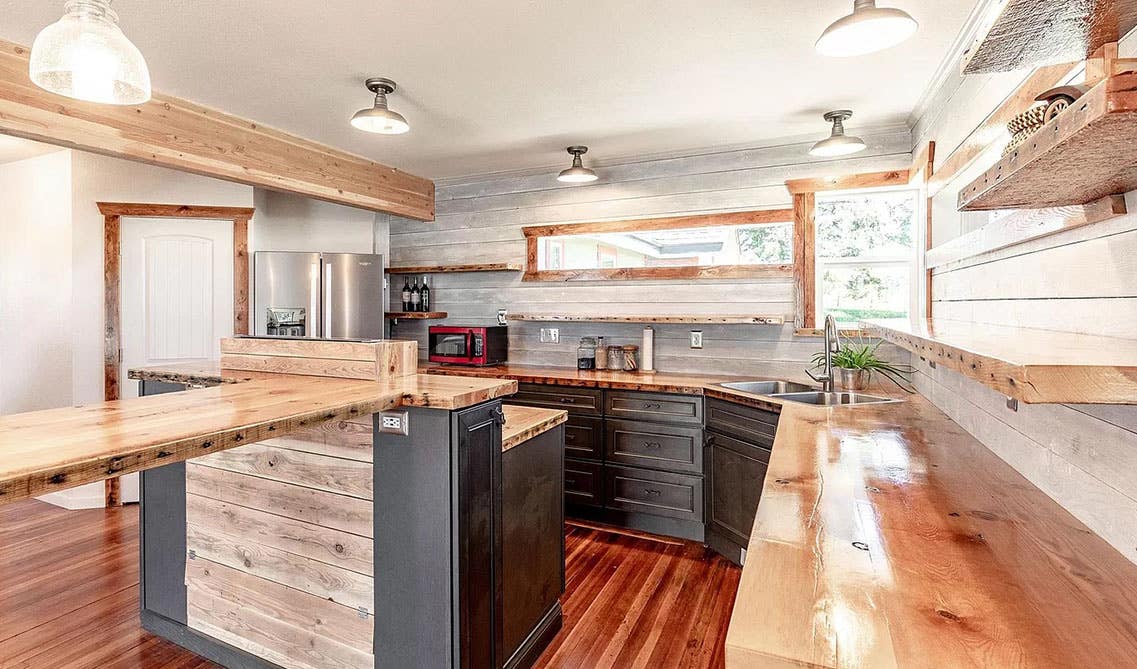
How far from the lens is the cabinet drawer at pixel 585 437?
11.9 ft

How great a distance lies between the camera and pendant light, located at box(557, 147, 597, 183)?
12.3 feet

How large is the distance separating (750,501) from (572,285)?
2.07m

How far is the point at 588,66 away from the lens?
261 centimetres

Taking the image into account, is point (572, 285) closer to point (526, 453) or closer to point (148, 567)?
point (526, 453)

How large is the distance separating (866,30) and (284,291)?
4.01 metres

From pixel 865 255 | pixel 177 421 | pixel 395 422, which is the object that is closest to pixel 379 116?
pixel 395 422

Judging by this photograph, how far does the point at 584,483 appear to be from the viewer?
367cm

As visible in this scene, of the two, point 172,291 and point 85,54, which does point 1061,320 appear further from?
point 172,291

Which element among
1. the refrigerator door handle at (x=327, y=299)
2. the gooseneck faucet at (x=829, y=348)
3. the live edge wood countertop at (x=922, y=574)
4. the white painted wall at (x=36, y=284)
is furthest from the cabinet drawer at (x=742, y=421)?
the white painted wall at (x=36, y=284)

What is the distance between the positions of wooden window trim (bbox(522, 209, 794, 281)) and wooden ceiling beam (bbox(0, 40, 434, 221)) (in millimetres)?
1083

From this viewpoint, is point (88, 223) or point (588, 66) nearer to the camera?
point (588, 66)

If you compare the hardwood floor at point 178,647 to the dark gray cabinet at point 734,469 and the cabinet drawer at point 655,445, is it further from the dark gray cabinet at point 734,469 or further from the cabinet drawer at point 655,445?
the cabinet drawer at point 655,445

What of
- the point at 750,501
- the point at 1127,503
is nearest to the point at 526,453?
the point at 750,501

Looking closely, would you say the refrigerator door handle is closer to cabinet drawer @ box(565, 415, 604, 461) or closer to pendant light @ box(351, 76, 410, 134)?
pendant light @ box(351, 76, 410, 134)
